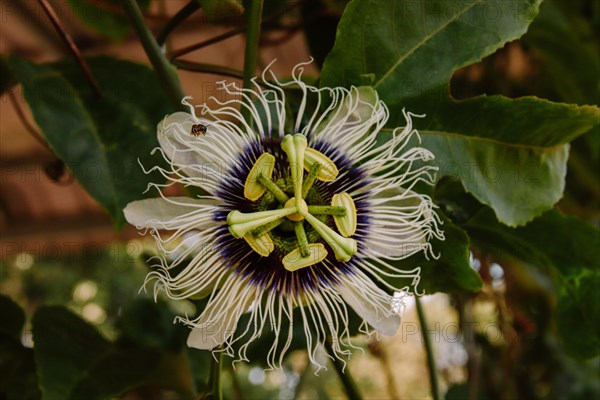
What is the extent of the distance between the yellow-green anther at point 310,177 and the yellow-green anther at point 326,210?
19 millimetres

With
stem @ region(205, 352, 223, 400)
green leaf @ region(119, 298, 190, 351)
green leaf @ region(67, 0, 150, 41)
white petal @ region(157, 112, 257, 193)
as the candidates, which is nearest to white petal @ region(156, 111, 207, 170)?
white petal @ region(157, 112, 257, 193)

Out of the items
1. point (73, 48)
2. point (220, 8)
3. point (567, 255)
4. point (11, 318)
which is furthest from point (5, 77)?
point (567, 255)

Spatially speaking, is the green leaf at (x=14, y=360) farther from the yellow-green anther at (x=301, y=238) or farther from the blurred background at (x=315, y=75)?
the yellow-green anther at (x=301, y=238)

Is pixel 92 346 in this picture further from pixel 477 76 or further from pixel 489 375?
pixel 477 76

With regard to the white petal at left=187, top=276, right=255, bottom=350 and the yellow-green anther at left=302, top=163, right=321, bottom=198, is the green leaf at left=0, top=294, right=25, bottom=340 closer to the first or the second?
the white petal at left=187, top=276, right=255, bottom=350

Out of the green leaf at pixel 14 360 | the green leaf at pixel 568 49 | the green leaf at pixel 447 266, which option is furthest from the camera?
the green leaf at pixel 568 49

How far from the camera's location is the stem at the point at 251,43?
763mm

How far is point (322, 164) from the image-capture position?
71 centimetres

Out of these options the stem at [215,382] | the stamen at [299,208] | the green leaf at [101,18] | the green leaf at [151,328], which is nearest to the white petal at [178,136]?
the stamen at [299,208]

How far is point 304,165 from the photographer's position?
71cm

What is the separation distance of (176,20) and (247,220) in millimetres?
317

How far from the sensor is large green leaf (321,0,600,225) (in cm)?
79

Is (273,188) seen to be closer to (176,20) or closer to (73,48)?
(176,20)

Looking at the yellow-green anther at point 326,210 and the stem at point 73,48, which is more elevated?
the stem at point 73,48
